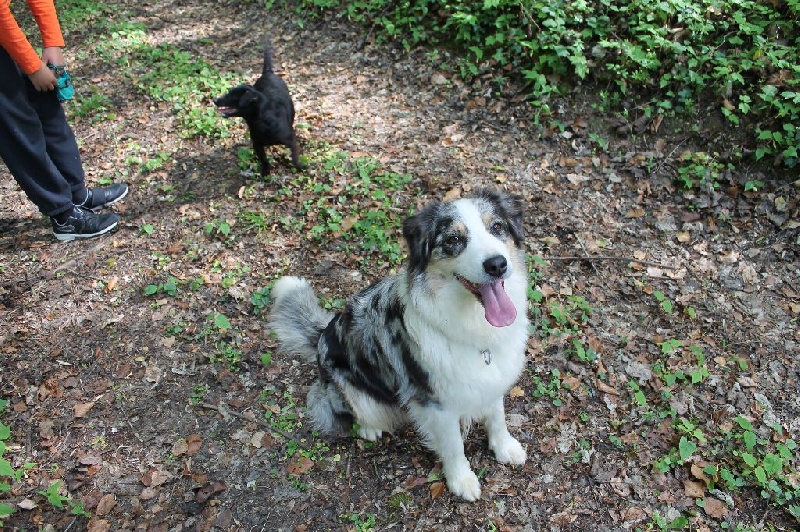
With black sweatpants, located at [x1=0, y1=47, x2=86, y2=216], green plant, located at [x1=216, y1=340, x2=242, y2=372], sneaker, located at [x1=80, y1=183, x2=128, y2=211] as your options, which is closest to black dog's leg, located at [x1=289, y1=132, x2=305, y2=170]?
sneaker, located at [x1=80, y1=183, x2=128, y2=211]

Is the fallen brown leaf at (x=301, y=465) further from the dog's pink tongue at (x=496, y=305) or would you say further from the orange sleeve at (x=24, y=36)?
the orange sleeve at (x=24, y=36)

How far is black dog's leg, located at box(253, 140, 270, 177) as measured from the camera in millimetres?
5879

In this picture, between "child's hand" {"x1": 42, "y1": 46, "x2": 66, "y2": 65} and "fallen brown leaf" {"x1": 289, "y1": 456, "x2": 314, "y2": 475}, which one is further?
"child's hand" {"x1": 42, "y1": 46, "x2": 66, "y2": 65}

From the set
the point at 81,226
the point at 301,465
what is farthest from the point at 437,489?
the point at 81,226

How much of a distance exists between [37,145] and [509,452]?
4.91 m

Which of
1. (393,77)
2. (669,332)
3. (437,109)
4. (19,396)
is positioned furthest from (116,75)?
(669,332)

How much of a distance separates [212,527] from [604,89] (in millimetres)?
6048

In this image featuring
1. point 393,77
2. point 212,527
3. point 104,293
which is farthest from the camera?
point 393,77

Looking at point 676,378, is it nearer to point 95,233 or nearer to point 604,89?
point 604,89

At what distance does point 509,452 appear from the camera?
149 inches

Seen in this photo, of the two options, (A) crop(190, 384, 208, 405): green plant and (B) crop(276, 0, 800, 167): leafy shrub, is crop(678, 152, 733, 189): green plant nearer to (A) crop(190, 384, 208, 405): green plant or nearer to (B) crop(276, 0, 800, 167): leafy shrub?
(B) crop(276, 0, 800, 167): leafy shrub

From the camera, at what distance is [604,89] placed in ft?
20.4

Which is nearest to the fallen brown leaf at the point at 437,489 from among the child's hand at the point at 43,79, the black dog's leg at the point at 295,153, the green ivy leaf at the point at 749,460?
the green ivy leaf at the point at 749,460

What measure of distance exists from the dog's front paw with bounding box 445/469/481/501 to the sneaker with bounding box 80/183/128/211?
472cm
